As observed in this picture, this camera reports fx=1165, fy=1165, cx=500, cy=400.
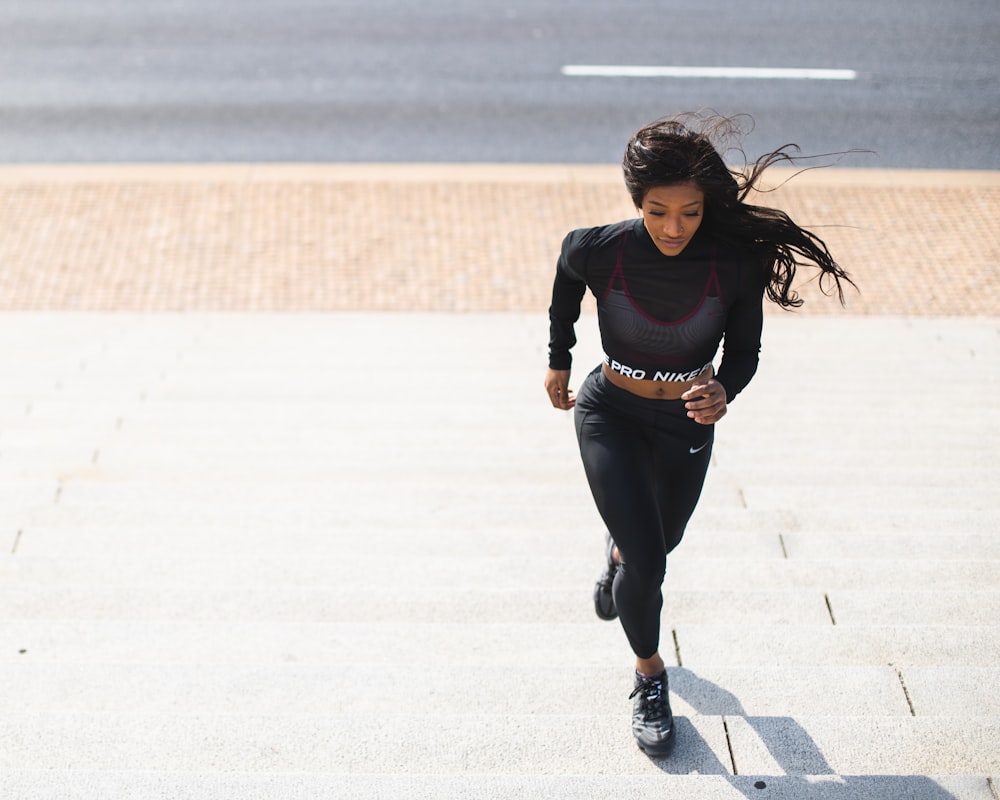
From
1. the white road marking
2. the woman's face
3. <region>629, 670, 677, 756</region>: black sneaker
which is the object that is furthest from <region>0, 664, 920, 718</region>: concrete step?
the white road marking

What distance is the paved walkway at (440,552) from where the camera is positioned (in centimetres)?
335

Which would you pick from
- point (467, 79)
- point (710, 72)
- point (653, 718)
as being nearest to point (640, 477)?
point (653, 718)

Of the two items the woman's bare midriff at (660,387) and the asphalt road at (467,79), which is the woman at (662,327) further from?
the asphalt road at (467,79)

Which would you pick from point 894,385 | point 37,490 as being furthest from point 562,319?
point 894,385

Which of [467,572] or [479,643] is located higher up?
[479,643]

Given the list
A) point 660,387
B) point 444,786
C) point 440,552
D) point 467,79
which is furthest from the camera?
point 467,79

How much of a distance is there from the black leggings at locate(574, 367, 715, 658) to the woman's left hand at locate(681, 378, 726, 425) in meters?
0.20

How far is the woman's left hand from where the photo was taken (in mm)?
3418

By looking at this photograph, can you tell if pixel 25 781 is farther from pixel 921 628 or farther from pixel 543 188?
pixel 543 188

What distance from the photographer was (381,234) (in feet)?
33.1

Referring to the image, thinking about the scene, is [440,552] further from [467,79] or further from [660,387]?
[467,79]

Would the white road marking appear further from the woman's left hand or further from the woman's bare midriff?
the woman's left hand

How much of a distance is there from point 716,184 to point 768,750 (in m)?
1.63

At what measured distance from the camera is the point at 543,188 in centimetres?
1077
